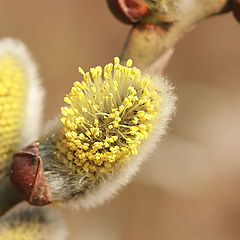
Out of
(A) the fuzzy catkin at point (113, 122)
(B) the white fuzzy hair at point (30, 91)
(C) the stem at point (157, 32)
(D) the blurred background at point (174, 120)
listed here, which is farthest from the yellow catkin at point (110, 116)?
(D) the blurred background at point (174, 120)

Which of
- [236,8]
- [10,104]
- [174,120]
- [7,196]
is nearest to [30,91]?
[10,104]

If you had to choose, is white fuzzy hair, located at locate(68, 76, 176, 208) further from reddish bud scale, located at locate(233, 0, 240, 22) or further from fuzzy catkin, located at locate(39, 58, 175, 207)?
reddish bud scale, located at locate(233, 0, 240, 22)

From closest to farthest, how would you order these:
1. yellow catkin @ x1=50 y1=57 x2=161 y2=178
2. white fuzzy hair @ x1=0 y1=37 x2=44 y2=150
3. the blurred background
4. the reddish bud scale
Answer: yellow catkin @ x1=50 y1=57 x2=161 y2=178 → the reddish bud scale → white fuzzy hair @ x1=0 y1=37 x2=44 y2=150 → the blurred background

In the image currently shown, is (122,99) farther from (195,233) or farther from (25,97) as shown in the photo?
(195,233)

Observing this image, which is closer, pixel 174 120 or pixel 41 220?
pixel 41 220

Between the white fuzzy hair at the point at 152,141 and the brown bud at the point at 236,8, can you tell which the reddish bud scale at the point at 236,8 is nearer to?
the brown bud at the point at 236,8

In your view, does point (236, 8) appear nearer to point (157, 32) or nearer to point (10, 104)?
point (157, 32)

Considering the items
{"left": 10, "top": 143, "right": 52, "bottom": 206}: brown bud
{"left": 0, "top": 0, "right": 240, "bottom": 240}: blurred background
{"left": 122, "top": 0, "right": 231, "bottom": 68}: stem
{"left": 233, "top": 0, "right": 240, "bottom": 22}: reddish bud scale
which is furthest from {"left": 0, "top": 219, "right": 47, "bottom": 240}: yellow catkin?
{"left": 0, "top": 0, "right": 240, "bottom": 240}: blurred background
